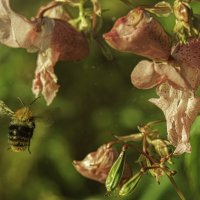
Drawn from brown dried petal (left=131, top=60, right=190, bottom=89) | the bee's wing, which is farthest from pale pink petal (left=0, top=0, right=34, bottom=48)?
brown dried petal (left=131, top=60, right=190, bottom=89)

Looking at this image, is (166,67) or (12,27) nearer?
(166,67)

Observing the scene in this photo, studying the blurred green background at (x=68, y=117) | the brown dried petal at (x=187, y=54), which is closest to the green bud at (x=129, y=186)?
the brown dried petal at (x=187, y=54)

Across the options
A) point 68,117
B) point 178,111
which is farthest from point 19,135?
point 68,117

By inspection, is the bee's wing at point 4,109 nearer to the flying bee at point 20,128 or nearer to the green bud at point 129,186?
the flying bee at point 20,128

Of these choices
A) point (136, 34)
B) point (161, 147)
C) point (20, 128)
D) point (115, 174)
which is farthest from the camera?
point (20, 128)

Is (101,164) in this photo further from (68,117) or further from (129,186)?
(68,117)

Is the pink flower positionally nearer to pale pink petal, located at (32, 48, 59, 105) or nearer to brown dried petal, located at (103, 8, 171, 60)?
brown dried petal, located at (103, 8, 171, 60)
